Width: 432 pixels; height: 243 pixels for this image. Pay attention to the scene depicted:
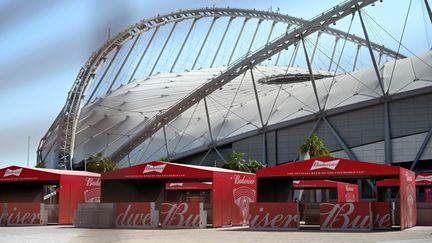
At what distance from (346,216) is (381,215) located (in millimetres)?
2071

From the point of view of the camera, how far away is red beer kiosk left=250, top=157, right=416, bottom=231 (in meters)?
35.5

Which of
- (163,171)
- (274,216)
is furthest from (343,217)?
(163,171)

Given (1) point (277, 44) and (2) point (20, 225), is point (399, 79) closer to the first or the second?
(1) point (277, 44)

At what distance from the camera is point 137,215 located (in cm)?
3956

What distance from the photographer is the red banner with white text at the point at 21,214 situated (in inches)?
1711

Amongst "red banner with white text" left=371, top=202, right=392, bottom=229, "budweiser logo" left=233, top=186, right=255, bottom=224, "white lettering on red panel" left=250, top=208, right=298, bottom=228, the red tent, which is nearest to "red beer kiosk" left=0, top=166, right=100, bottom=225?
"budweiser logo" left=233, top=186, right=255, bottom=224

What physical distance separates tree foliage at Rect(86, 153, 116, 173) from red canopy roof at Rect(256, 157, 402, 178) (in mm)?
42842

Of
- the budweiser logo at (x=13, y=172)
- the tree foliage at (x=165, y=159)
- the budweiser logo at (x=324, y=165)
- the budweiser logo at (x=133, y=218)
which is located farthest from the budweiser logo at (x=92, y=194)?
the tree foliage at (x=165, y=159)

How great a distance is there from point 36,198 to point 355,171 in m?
25.3

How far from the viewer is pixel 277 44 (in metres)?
70.0

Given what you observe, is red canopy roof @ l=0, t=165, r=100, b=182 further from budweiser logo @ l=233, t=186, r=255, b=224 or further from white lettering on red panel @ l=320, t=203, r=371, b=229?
white lettering on red panel @ l=320, t=203, r=371, b=229

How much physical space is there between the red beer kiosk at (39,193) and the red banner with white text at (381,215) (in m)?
21.0

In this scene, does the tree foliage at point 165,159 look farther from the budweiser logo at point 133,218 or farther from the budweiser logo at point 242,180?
the budweiser logo at point 133,218

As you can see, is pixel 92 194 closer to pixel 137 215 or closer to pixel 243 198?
pixel 137 215
